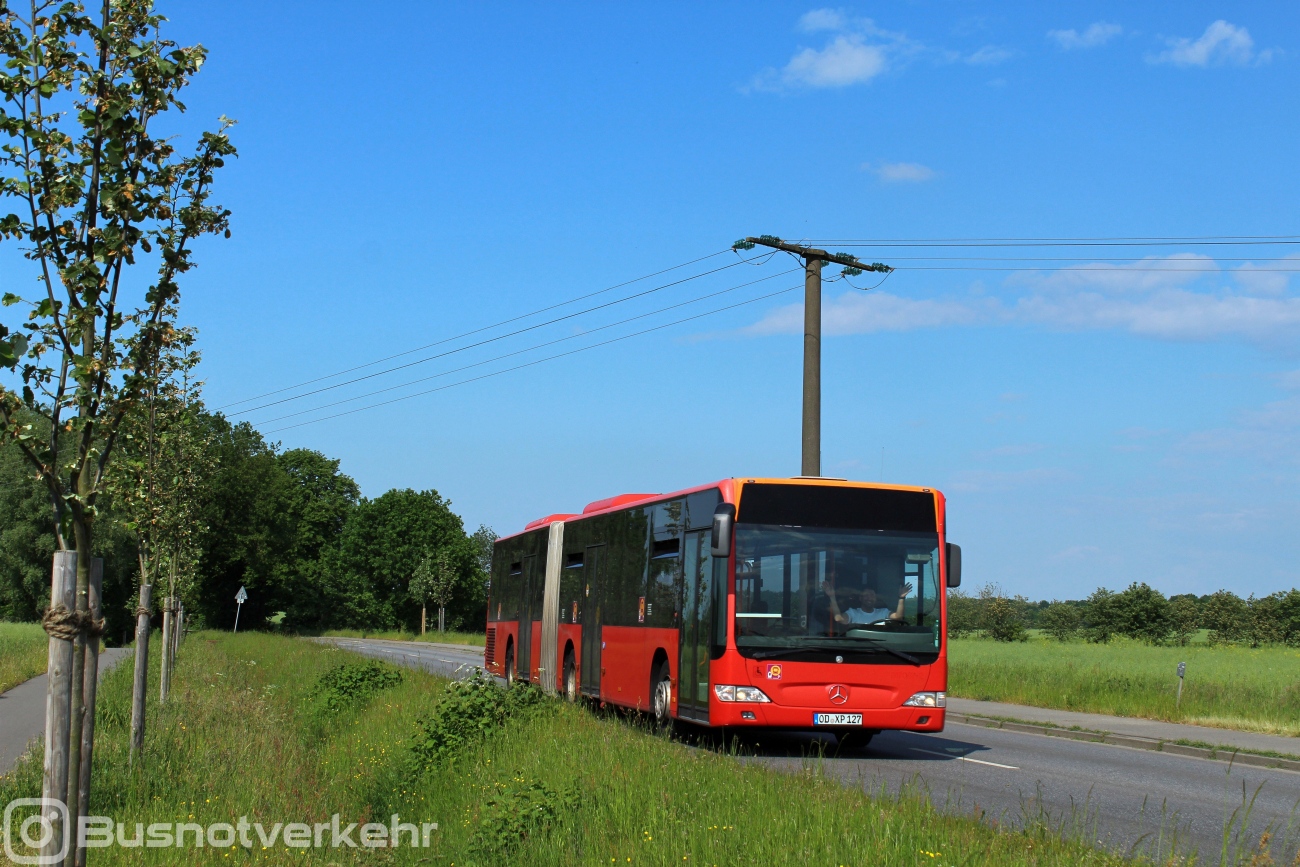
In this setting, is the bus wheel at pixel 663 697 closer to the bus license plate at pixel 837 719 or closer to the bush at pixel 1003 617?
the bus license plate at pixel 837 719

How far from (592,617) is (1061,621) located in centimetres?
7363

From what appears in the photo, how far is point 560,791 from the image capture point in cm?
923

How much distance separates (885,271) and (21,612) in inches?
2492

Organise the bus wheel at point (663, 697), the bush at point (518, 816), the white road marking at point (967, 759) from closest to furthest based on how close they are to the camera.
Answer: the bush at point (518, 816) < the white road marking at point (967, 759) < the bus wheel at point (663, 697)

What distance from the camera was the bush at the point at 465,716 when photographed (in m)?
13.0

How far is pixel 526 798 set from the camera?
895 centimetres

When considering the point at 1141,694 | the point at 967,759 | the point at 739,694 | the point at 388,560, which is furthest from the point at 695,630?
the point at 388,560

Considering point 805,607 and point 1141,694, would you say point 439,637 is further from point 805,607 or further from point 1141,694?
point 805,607

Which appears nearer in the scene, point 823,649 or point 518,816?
point 518,816

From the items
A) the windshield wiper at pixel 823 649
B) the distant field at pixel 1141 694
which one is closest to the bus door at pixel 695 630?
the windshield wiper at pixel 823 649

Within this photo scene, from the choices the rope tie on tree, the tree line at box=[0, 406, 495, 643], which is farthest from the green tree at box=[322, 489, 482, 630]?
the rope tie on tree

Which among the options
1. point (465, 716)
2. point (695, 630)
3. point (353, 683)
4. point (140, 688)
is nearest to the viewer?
point (140, 688)

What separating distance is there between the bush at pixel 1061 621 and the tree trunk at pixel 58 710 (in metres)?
85.7

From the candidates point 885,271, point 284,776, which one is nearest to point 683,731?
point 284,776
